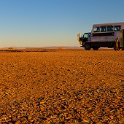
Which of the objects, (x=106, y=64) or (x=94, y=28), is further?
(x=94, y=28)

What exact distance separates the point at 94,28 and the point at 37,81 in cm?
2091

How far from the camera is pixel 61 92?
11.4m

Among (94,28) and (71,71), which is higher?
(94,28)

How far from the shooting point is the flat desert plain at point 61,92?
832 centimetres

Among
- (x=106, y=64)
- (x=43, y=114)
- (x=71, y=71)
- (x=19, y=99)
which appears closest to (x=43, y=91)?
(x=19, y=99)

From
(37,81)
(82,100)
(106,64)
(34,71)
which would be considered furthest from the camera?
(106,64)

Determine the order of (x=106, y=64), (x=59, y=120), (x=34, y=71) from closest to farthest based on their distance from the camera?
(x=59, y=120) < (x=34, y=71) < (x=106, y=64)

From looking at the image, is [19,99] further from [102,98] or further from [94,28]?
[94,28]

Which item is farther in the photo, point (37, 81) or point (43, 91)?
point (37, 81)

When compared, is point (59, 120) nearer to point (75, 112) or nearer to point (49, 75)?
point (75, 112)

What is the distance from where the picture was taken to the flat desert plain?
27.3 feet

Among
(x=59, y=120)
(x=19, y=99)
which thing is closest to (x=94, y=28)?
(x=19, y=99)

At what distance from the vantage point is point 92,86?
39.9 ft

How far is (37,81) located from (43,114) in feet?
17.4
